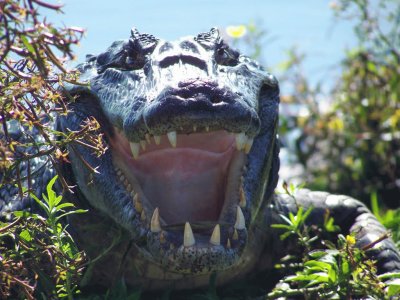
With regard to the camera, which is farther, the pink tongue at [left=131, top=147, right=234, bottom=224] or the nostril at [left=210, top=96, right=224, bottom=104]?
the pink tongue at [left=131, top=147, right=234, bottom=224]

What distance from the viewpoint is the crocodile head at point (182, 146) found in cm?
346

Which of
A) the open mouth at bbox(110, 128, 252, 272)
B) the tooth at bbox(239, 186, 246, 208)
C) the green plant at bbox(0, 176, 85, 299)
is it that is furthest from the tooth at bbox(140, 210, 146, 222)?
the tooth at bbox(239, 186, 246, 208)

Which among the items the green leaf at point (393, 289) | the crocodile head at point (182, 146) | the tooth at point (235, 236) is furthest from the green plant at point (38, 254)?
the green leaf at point (393, 289)

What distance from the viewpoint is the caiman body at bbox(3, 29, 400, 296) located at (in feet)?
11.4

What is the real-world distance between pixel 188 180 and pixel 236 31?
3.46m

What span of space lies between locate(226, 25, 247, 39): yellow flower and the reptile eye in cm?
296

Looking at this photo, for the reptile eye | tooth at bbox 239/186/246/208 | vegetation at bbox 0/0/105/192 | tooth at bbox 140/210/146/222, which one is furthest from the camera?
the reptile eye

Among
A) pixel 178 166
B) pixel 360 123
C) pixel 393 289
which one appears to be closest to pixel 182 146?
pixel 178 166

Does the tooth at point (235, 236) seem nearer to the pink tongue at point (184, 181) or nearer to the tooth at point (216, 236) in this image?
the tooth at point (216, 236)

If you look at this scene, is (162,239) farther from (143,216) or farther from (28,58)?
(28,58)

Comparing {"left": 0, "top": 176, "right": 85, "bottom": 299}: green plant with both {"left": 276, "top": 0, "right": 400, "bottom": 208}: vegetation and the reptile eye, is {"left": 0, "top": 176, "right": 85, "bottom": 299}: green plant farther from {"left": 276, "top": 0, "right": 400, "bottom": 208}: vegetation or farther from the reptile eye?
{"left": 276, "top": 0, "right": 400, "bottom": 208}: vegetation

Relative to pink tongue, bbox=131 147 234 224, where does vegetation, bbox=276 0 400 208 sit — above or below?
below

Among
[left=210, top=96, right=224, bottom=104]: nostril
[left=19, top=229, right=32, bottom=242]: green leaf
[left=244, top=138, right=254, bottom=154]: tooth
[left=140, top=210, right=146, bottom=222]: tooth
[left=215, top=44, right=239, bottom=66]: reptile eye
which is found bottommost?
[left=140, top=210, right=146, bottom=222]: tooth

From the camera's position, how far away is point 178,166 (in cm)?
418
